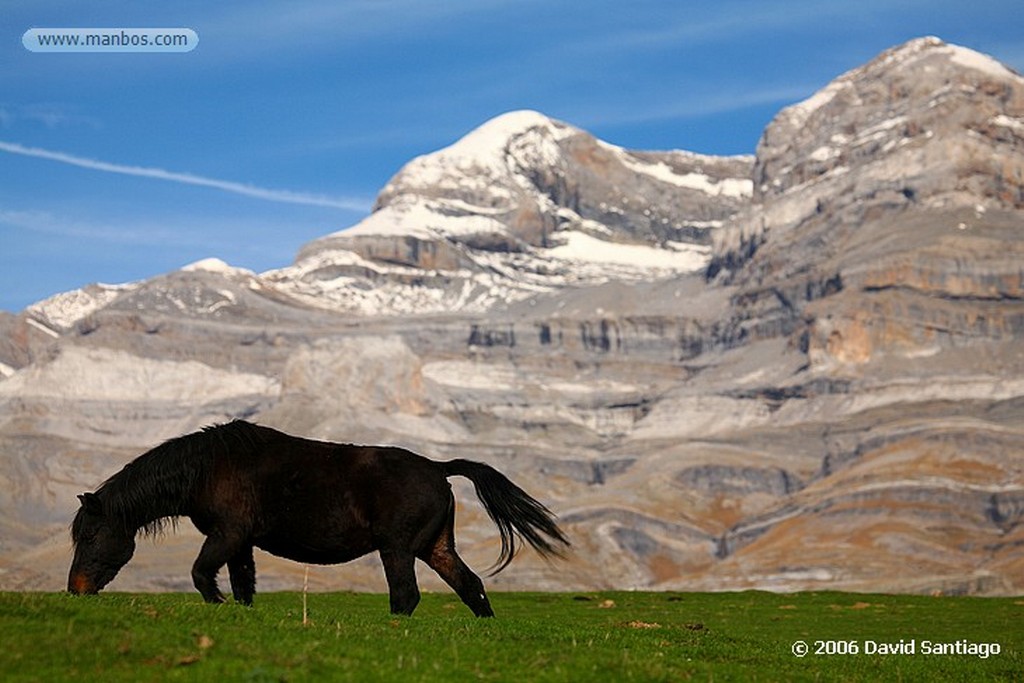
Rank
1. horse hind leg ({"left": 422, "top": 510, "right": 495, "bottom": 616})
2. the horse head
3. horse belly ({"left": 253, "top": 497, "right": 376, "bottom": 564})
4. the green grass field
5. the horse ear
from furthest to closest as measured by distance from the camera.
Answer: horse hind leg ({"left": 422, "top": 510, "right": 495, "bottom": 616})
horse belly ({"left": 253, "top": 497, "right": 376, "bottom": 564})
the horse head
the horse ear
the green grass field

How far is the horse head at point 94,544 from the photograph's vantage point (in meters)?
21.0

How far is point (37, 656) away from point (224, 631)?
2819 millimetres

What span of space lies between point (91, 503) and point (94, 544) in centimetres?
57

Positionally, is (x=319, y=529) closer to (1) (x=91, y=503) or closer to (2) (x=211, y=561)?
(2) (x=211, y=561)

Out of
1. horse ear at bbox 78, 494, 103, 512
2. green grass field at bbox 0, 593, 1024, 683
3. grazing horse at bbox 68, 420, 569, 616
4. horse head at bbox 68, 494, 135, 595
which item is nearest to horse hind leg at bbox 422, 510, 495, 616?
grazing horse at bbox 68, 420, 569, 616

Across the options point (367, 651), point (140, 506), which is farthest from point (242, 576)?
point (367, 651)

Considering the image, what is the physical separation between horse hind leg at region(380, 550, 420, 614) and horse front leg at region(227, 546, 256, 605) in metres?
1.81

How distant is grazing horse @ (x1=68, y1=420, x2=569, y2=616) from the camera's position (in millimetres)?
21094

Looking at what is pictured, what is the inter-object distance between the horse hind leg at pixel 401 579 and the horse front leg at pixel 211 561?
2038mm

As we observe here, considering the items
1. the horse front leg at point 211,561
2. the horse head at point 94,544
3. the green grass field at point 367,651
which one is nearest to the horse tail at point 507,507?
the green grass field at point 367,651

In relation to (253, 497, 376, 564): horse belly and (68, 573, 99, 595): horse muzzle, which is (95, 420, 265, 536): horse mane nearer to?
(68, 573, 99, 595): horse muzzle

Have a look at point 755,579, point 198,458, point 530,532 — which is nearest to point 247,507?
point 198,458

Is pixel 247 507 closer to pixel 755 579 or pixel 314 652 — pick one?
pixel 314 652

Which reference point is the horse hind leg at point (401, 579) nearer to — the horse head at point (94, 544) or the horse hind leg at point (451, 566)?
the horse hind leg at point (451, 566)
